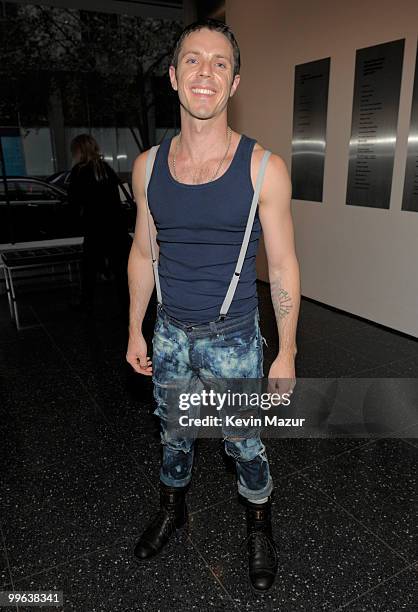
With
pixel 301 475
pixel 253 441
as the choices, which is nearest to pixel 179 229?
pixel 253 441

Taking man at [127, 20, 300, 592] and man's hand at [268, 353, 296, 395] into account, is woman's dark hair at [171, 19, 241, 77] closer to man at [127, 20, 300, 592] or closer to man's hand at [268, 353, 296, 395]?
man at [127, 20, 300, 592]

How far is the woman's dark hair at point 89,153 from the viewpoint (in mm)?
3486

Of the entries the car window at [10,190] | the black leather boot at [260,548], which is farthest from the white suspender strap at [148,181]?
the car window at [10,190]

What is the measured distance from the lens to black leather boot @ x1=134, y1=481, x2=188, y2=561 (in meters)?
1.69

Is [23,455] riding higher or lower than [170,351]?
lower

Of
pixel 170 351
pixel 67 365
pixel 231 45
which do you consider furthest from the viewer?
pixel 67 365

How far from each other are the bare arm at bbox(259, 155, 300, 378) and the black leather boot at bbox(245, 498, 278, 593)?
21.9 inches

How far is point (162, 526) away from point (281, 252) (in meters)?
1.11

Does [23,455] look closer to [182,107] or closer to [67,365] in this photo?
[67,365]

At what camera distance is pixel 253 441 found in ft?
5.10

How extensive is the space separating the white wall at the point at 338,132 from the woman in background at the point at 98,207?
71.7 inches

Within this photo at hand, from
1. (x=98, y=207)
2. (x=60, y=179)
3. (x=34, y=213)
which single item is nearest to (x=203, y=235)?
(x=98, y=207)

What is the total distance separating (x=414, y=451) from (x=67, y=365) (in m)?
2.27

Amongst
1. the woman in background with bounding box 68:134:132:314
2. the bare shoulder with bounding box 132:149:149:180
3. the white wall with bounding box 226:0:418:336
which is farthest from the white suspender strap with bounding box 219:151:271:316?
the white wall with bounding box 226:0:418:336
